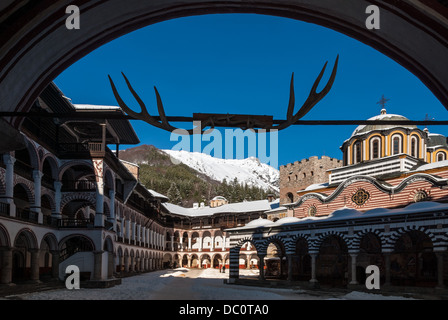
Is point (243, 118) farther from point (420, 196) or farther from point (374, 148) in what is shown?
point (374, 148)

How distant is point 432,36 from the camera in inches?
168

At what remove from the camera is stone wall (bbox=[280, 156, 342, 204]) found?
55.2m

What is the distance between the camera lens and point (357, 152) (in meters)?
35.0

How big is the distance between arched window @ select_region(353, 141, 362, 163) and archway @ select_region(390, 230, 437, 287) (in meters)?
8.28

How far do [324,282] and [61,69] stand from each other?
27273mm

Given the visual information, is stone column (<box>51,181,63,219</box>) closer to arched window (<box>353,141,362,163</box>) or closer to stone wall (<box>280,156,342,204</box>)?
arched window (<box>353,141,362,163</box>)

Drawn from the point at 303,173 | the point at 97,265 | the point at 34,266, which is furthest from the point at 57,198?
the point at 303,173

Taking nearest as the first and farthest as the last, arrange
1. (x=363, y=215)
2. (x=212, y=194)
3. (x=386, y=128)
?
(x=363, y=215)
(x=386, y=128)
(x=212, y=194)

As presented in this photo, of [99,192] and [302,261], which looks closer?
[99,192]

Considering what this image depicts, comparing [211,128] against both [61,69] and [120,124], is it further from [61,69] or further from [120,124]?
[120,124]

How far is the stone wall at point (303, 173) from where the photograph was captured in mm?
55219

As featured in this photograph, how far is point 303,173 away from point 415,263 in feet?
95.6

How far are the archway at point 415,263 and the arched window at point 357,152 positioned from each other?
326 inches

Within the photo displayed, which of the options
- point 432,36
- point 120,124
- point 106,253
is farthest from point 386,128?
point 432,36
